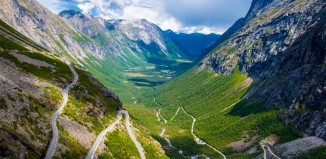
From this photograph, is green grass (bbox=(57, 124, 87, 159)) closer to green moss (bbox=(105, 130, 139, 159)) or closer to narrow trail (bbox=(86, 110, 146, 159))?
narrow trail (bbox=(86, 110, 146, 159))

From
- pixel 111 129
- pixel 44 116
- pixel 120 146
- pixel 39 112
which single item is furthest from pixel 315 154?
pixel 39 112

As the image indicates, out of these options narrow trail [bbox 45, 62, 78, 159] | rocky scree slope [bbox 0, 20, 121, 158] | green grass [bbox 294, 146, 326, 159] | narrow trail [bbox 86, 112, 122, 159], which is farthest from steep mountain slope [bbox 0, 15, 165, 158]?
green grass [bbox 294, 146, 326, 159]

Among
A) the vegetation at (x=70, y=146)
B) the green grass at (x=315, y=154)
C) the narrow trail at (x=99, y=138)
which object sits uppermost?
the green grass at (x=315, y=154)

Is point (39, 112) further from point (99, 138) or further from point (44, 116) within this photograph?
point (99, 138)

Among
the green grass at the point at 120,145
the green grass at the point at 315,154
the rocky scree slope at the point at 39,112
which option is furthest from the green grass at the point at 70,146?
the green grass at the point at 315,154

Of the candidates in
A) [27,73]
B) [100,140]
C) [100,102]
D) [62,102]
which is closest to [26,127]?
[100,140]

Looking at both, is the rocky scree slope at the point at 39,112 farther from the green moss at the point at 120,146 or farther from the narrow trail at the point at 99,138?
the green moss at the point at 120,146

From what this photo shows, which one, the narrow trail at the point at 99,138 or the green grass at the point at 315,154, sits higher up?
the green grass at the point at 315,154

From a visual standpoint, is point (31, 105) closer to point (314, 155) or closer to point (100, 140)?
point (100, 140)

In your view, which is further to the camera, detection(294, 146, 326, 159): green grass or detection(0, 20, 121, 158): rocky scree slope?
detection(294, 146, 326, 159): green grass
